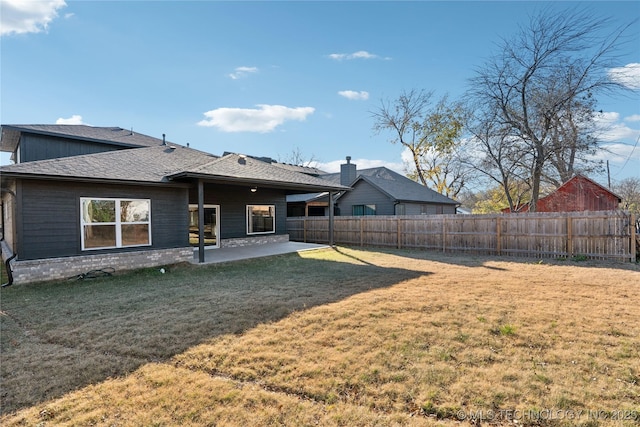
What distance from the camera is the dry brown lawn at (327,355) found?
2627mm

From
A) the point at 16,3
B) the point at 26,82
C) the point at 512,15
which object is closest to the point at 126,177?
the point at 16,3

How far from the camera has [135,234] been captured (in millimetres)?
9273

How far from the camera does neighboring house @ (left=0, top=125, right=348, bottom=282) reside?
771 centimetres

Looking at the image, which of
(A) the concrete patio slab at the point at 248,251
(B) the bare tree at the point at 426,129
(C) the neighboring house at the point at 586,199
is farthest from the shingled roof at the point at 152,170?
(B) the bare tree at the point at 426,129

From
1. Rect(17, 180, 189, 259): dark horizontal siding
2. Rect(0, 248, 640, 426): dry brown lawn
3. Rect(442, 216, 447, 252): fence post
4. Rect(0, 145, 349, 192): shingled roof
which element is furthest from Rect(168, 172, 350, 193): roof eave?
Rect(442, 216, 447, 252): fence post

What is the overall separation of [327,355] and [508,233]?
33.9 feet

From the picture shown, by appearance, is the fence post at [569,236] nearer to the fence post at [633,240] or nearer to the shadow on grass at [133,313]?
the fence post at [633,240]

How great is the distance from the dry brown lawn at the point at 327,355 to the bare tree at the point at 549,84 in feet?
33.4

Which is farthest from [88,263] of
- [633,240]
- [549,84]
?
[549,84]

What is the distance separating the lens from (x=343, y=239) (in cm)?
1597

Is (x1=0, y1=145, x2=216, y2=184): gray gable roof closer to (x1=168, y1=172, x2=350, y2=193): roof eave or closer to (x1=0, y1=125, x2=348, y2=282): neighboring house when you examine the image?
(x1=0, y1=125, x2=348, y2=282): neighboring house

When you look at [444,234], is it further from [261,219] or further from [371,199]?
[261,219]

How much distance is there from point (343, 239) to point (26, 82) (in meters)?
12.9

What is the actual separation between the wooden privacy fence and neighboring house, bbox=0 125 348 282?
338 cm
